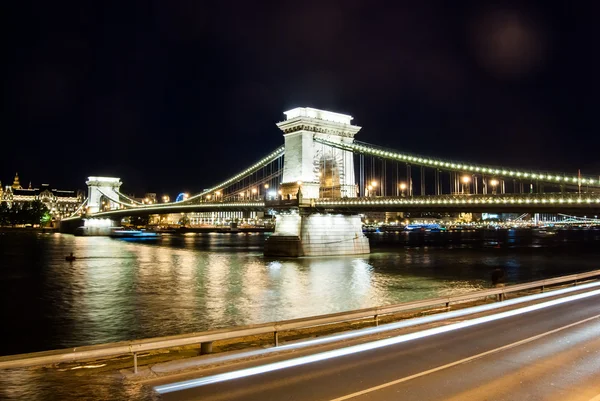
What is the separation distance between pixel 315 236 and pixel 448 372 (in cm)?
3970

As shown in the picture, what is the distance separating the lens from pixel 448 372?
316 inches

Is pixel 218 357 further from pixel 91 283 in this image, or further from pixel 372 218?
pixel 372 218

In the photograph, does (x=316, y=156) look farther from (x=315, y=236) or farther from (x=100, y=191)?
(x=100, y=191)

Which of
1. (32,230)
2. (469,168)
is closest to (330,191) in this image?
(469,168)

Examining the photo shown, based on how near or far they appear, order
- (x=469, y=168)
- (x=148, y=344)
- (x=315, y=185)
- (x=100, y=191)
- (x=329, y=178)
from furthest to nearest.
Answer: (x=100, y=191), (x=329, y=178), (x=315, y=185), (x=469, y=168), (x=148, y=344)

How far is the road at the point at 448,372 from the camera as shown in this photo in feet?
22.8

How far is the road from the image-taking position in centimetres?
695

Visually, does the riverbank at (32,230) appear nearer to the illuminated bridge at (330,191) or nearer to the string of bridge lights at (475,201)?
the illuminated bridge at (330,191)

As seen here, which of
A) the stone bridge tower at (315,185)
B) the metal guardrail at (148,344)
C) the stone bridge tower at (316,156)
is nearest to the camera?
the metal guardrail at (148,344)

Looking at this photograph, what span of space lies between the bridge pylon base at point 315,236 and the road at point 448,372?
36.0 meters

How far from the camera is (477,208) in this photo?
119 feet

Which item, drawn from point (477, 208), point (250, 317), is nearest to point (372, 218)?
point (477, 208)

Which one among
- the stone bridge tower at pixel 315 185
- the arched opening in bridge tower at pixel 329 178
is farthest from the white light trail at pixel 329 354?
the arched opening in bridge tower at pixel 329 178

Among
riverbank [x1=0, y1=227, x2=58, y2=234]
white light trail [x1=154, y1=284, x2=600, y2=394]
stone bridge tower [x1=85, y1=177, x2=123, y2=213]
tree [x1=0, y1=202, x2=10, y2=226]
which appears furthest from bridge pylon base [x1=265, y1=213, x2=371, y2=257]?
tree [x1=0, y1=202, x2=10, y2=226]
